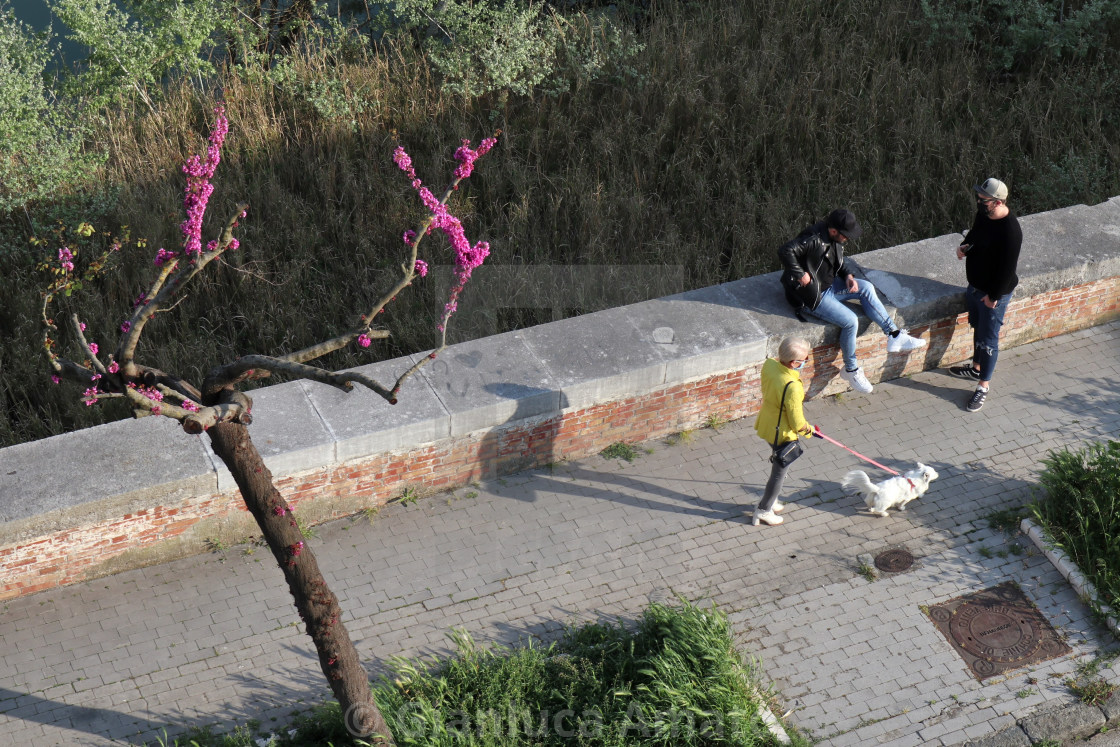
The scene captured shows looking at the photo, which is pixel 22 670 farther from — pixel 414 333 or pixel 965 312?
pixel 965 312

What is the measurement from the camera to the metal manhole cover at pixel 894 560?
6831 mm

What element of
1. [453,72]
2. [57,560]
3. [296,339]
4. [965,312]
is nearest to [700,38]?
[453,72]

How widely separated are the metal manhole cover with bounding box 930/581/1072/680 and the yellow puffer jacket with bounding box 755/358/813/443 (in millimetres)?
1364

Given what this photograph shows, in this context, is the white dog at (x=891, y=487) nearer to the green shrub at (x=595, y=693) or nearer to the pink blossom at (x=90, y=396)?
the green shrub at (x=595, y=693)

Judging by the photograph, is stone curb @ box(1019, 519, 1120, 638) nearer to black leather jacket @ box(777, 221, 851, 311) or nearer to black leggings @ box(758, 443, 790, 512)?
black leggings @ box(758, 443, 790, 512)

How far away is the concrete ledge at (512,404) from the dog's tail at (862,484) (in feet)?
3.49

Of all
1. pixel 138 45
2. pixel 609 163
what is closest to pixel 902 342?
pixel 609 163

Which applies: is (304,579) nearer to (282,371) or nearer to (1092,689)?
(282,371)

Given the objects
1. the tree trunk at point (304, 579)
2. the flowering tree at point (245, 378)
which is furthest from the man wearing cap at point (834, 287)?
the tree trunk at point (304, 579)

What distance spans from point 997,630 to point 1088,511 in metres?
1.10

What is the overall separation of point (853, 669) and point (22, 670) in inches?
187

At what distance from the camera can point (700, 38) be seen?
38.1 ft

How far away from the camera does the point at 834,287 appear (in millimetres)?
7848

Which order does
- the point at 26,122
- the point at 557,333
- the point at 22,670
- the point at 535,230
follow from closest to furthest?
1. the point at 22,670
2. the point at 557,333
3. the point at 26,122
4. the point at 535,230
